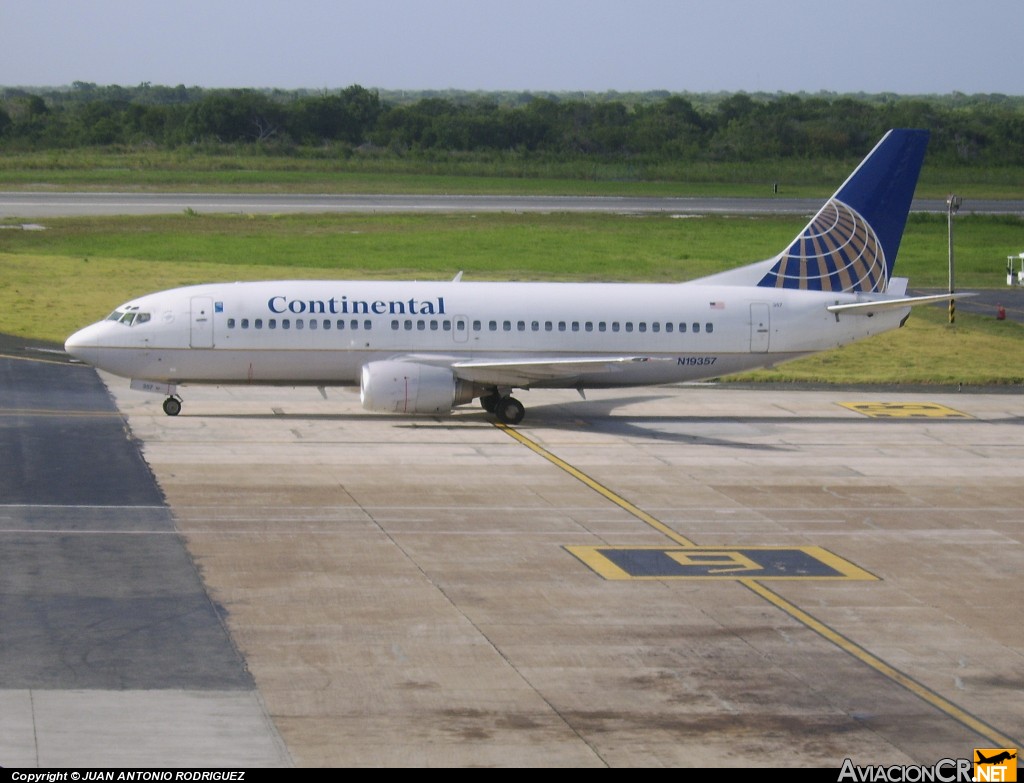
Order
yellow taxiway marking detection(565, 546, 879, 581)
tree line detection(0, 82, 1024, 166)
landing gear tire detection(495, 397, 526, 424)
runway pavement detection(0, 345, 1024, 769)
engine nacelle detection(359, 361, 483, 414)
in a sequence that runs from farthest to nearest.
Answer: tree line detection(0, 82, 1024, 166), landing gear tire detection(495, 397, 526, 424), engine nacelle detection(359, 361, 483, 414), yellow taxiway marking detection(565, 546, 879, 581), runway pavement detection(0, 345, 1024, 769)

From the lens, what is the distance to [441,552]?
100.0 feet

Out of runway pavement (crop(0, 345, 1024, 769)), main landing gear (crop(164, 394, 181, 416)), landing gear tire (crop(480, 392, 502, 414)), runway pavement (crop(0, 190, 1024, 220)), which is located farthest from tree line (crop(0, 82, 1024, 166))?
runway pavement (crop(0, 345, 1024, 769))

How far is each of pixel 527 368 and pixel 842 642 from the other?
20.8 meters

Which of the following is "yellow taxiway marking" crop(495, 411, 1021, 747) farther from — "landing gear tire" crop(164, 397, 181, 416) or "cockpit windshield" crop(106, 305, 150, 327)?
"cockpit windshield" crop(106, 305, 150, 327)

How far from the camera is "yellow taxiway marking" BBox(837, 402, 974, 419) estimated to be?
162 feet

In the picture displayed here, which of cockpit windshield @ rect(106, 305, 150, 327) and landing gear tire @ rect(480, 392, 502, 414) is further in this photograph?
landing gear tire @ rect(480, 392, 502, 414)

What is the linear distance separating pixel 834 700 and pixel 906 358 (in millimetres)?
39523

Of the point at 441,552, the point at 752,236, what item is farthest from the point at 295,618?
the point at 752,236

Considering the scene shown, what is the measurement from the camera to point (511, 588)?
27984mm

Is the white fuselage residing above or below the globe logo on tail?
below

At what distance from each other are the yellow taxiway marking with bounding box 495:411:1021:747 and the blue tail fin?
13.9 meters

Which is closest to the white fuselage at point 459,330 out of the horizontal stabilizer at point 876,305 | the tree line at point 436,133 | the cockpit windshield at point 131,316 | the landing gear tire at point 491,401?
the cockpit windshield at point 131,316

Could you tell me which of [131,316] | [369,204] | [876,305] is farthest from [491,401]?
[369,204]

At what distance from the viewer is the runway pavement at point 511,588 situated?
20.6m
